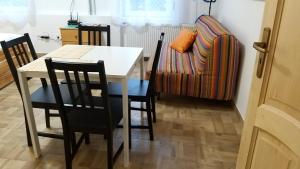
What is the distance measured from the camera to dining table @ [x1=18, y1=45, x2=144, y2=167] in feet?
5.76

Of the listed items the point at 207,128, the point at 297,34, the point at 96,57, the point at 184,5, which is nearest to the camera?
the point at 297,34

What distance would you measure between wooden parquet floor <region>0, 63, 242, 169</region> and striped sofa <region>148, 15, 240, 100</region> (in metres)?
0.22

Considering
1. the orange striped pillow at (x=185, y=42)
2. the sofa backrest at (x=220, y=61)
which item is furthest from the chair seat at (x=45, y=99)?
the orange striped pillow at (x=185, y=42)

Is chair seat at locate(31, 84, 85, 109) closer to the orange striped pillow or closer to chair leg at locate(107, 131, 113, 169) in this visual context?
chair leg at locate(107, 131, 113, 169)

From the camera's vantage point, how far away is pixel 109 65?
1903 millimetres

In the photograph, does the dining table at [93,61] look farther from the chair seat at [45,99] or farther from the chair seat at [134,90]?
the chair seat at [134,90]

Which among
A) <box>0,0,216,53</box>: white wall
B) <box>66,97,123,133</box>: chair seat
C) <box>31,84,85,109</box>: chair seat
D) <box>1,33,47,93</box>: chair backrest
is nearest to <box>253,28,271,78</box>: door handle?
<box>66,97,123,133</box>: chair seat

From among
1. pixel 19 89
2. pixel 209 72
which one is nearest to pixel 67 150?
pixel 19 89

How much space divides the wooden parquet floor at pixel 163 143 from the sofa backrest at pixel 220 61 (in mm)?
263

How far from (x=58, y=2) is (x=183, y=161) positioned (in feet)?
11.4

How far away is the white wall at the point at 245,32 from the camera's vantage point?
225 cm

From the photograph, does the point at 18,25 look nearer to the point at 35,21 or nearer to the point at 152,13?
the point at 35,21

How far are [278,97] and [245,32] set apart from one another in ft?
5.36

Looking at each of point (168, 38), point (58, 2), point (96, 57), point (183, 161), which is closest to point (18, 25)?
point (58, 2)
